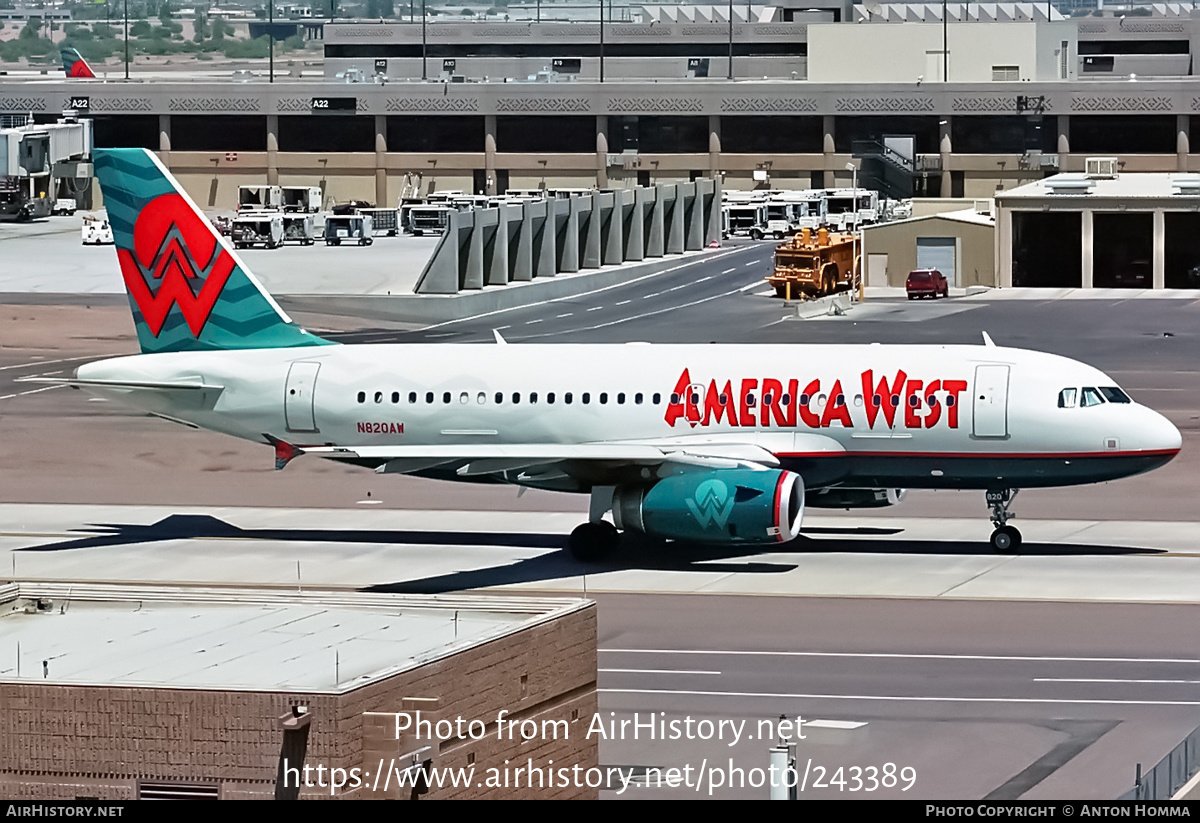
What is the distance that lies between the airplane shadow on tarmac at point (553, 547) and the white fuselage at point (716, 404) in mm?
2319

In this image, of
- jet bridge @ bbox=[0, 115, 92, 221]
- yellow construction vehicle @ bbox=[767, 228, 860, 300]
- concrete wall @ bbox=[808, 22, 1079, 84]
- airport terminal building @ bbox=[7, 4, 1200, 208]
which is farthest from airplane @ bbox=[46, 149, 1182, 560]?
concrete wall @ bbox=[808, 22, 1079, 84]

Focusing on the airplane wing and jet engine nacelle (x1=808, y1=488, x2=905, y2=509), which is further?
jet engine nacelle (x1=808, y1=488, x2=905, y2=509)

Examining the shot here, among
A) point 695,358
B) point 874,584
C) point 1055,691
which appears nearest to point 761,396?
point 695,358

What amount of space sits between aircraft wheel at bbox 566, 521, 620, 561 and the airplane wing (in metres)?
1.19

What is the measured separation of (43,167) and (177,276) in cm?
11853

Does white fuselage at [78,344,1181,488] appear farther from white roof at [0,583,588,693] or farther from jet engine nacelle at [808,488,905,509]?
white roof at [0,583,588,693]

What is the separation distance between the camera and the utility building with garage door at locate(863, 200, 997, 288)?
420 feet

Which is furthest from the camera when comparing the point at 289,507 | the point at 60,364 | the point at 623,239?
the point at 623,239

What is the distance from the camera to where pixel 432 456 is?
47.1 m

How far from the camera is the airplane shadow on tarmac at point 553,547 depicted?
159ft

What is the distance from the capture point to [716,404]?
49219 mm

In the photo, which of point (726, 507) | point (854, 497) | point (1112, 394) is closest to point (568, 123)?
point (854, 497)
